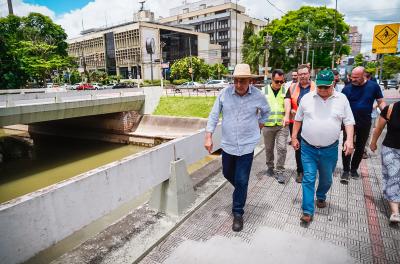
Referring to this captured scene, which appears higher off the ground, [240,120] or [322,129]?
[240,120]

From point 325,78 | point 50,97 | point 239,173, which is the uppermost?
point 325,78

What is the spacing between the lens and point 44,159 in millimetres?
18266

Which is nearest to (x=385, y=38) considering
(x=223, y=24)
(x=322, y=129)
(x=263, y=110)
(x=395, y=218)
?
(x=322, y=129)

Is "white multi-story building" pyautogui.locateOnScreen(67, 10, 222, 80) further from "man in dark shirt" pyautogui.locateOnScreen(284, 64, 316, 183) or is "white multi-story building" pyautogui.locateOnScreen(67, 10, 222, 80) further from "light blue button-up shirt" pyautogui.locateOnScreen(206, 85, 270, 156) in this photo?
"light blue button-up shirt" pyautogui.locateOnScreen(206, 85, 270, 156)

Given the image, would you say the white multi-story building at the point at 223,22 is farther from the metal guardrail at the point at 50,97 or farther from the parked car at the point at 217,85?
the metal guardrail at the point at 50,97

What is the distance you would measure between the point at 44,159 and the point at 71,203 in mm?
18430

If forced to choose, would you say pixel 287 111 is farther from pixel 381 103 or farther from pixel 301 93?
pixel 381 103

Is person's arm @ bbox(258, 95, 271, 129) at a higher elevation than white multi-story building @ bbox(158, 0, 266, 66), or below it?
below

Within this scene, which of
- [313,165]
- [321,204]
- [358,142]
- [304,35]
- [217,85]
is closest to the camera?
[313,165]

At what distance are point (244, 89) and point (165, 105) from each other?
20578mm

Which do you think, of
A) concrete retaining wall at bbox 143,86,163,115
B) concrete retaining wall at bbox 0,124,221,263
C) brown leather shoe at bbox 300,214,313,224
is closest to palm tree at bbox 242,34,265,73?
concrete retaining wall at bbox 143,86,163,115

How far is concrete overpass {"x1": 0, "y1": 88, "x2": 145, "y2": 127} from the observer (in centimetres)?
1440

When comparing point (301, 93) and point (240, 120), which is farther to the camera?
point (301, 93)

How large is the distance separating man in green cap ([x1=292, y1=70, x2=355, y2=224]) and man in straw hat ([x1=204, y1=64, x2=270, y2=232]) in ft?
1.99
